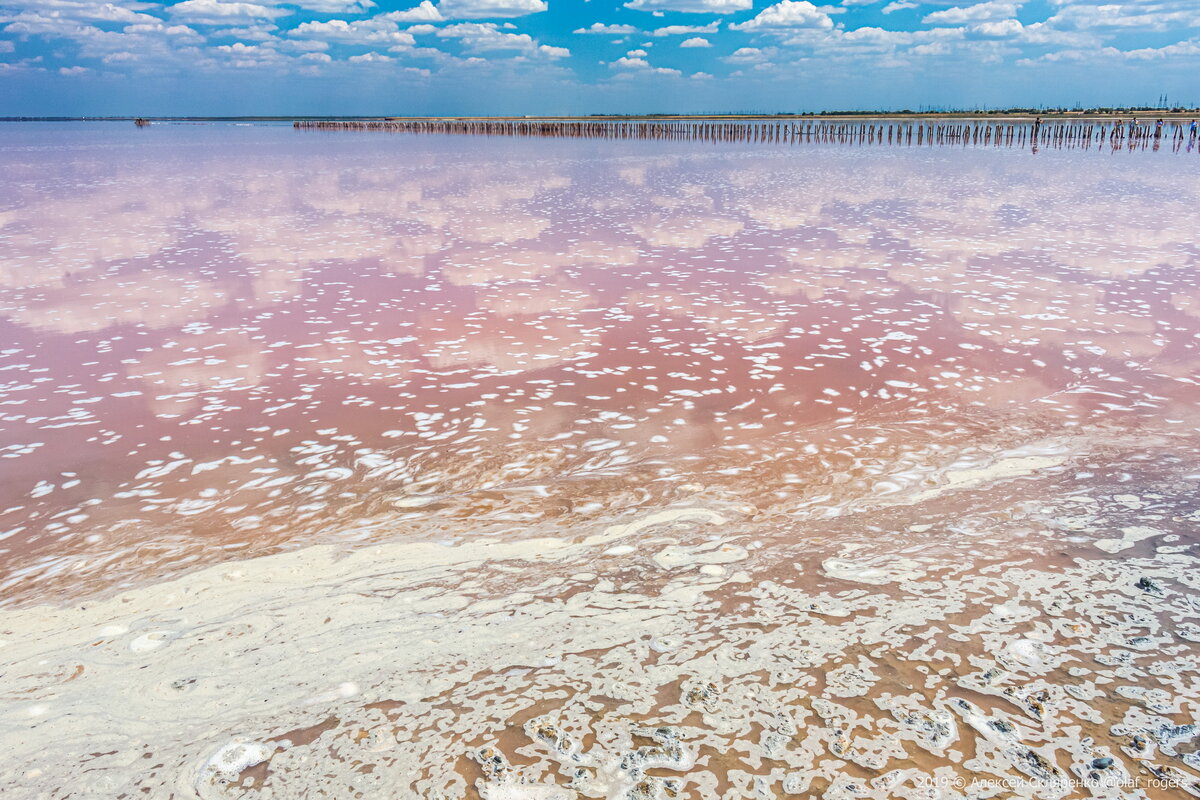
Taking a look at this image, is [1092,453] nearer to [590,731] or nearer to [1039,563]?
[1039,563]

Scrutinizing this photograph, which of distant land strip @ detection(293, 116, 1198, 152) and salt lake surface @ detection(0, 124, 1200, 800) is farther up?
distant land strip @ detection(293, 116, 1198, 152)

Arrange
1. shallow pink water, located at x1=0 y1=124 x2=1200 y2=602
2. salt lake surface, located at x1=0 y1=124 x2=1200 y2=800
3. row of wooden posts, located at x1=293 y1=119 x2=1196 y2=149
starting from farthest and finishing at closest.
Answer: row of wooden posts, located at x1=293 y1=119 x2=1196 y2=149 → shallow pink water, located at x1=0 y1=124 x2=1200 y2=602 → salt lake surface, located at x1=0 y1=124 x2=1200 y2=800

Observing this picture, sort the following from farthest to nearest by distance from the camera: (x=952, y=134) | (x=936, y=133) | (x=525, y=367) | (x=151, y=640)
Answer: (x=936, y=133)
(x=952, y=134)
(x=525, y=367)
(x=151, y=640)

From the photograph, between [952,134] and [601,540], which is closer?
[601,540]

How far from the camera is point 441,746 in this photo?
295cm

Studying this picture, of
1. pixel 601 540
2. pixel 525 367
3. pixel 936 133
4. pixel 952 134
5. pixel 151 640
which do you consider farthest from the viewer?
pixel 936 133

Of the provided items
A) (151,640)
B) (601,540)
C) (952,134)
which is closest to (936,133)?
(952,134)

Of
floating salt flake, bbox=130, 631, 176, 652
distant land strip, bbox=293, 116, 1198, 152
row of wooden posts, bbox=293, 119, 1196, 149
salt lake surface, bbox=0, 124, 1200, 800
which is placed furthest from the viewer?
row of wooden posts, bbox=293, 119, 1196, 149

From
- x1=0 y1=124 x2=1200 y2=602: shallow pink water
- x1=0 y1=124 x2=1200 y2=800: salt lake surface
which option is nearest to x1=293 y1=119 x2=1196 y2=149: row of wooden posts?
x1=0 y1=124 x2=1200 y2=602: shallow pink water

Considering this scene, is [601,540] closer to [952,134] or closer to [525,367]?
[525,367]

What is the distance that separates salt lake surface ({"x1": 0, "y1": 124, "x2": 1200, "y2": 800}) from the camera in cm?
293

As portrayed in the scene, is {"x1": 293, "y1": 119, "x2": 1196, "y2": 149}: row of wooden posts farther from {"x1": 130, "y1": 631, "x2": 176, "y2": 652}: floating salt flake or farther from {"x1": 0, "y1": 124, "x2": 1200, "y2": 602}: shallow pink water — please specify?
{"x1": 130, "y1": 631, "x2": 176, "y2": 652}: floating salt flake

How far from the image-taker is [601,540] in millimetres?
4512

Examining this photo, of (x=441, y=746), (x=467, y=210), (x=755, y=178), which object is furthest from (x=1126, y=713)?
(x=755, y=178)
